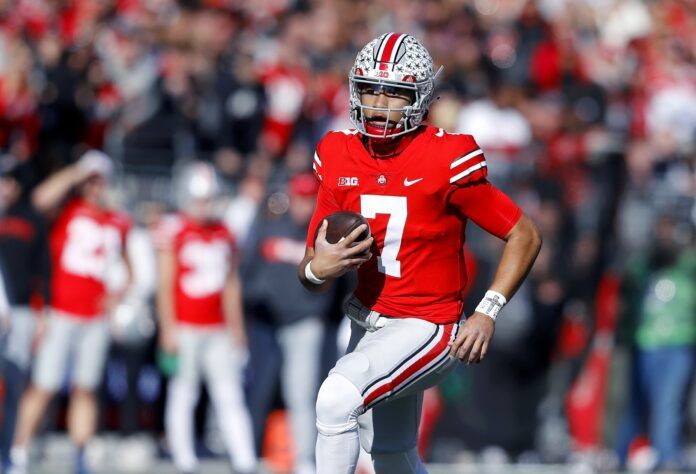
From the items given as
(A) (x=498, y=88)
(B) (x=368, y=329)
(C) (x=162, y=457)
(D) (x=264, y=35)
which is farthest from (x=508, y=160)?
(B) (x=368, y=329)

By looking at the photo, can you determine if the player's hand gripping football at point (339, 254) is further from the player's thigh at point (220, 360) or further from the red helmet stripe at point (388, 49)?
the player's thigh at point (220, 360)

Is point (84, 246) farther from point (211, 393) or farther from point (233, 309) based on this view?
point (211, 393)

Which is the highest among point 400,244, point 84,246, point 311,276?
point 400,244

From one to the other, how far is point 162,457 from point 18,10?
4.53 metres

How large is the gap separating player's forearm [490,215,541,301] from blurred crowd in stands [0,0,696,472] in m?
4.16

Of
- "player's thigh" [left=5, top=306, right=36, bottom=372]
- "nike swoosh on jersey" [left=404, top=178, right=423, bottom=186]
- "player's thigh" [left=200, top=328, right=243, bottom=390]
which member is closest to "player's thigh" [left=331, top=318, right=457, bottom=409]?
"nike swoosh on jersey" [left=404, top=178, right=423, bottom=186]

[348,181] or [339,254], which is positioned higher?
[348,181]

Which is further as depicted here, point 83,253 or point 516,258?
point 83,253

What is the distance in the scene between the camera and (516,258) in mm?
4910

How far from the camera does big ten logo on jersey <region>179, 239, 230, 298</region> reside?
29.7ft

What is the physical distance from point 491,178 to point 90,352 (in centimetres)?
386

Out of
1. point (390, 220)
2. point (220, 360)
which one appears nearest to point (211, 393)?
point (220, 360)

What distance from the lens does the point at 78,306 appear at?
8992mm

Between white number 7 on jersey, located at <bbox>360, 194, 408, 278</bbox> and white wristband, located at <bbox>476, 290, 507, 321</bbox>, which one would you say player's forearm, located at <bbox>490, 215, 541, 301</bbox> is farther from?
white number 7 on jersey, located at <bbox>360, 194, 408, 278</bbox>
